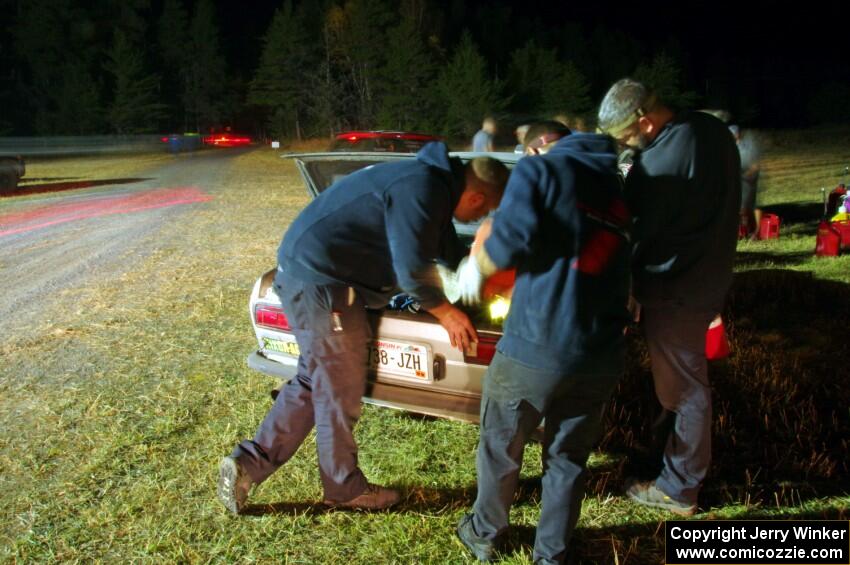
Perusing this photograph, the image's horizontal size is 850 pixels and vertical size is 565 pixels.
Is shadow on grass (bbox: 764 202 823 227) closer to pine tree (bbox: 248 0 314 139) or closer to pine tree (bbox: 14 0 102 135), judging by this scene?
pine tree (bbox: 248 0 314 139)

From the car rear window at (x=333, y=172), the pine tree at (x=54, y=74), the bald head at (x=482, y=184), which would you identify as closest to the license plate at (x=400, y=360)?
the bald head at (x=482, y=184)

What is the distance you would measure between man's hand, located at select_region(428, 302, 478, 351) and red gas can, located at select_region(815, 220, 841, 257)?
22.7 feet

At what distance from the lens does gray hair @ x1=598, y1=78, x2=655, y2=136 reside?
2844 mm

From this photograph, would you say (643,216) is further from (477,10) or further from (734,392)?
(477,10)

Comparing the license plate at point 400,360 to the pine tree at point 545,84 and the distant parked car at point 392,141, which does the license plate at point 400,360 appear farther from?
the pine tree at point 545,84

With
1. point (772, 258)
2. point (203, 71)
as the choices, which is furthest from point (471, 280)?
point (203, 71)

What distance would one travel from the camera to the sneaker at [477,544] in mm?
2768

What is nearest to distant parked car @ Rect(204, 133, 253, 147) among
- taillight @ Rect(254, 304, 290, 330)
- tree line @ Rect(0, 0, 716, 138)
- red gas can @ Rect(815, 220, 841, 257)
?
tree line @ Rect(0, 0, 716, 138)

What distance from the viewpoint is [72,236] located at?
10.8m

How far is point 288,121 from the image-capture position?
63250 millimetres

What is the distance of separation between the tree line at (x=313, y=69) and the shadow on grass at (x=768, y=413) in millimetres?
39720

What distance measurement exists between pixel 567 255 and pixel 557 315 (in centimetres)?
20

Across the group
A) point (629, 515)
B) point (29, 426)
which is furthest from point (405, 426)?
point (29, 426)

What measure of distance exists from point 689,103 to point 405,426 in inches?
2413
